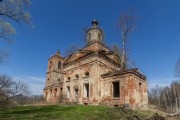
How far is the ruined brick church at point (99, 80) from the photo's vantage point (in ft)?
68.9

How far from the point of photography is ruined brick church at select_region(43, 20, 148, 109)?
21000 millimetres

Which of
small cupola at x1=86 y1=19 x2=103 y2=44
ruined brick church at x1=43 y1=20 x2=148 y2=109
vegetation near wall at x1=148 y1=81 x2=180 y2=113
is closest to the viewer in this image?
ruined brick church at x1=43 y1=20 x2=148 y2=109

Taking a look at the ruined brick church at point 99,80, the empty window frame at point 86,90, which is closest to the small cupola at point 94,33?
the ruined brick church at point 99,80

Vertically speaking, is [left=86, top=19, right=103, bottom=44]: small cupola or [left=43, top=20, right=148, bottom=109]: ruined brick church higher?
[left=86, top=19, right=103, bottom=44]: small cupola

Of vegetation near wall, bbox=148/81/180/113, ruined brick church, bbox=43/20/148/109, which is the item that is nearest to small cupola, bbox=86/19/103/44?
ruined brick church, bbox=43/20/148/109

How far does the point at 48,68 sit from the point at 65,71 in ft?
73.5

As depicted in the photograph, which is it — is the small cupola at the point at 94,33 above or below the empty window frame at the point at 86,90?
above

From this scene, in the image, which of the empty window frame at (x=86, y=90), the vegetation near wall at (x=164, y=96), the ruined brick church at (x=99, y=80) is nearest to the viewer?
the ruined brick church at (x=99, y=80)

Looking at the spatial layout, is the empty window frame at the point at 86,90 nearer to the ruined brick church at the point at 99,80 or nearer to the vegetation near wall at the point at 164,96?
the ruined brick church at the point at 99,80

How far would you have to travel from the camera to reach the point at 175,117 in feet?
53.1

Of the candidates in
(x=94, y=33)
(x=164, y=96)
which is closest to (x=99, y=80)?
(x=94, y=33)

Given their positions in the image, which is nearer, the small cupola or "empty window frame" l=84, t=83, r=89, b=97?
"empty window frame" l=84, t=83, r=89, b=97

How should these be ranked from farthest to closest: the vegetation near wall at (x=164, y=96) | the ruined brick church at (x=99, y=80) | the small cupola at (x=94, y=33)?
1. the vegetation near wall at (x=164, y=96)
2. the small cupola at (x=94, y=33)
3. the ruined brick church at (x=99, y=80)

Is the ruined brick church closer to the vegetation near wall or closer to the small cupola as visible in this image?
the small cupola
